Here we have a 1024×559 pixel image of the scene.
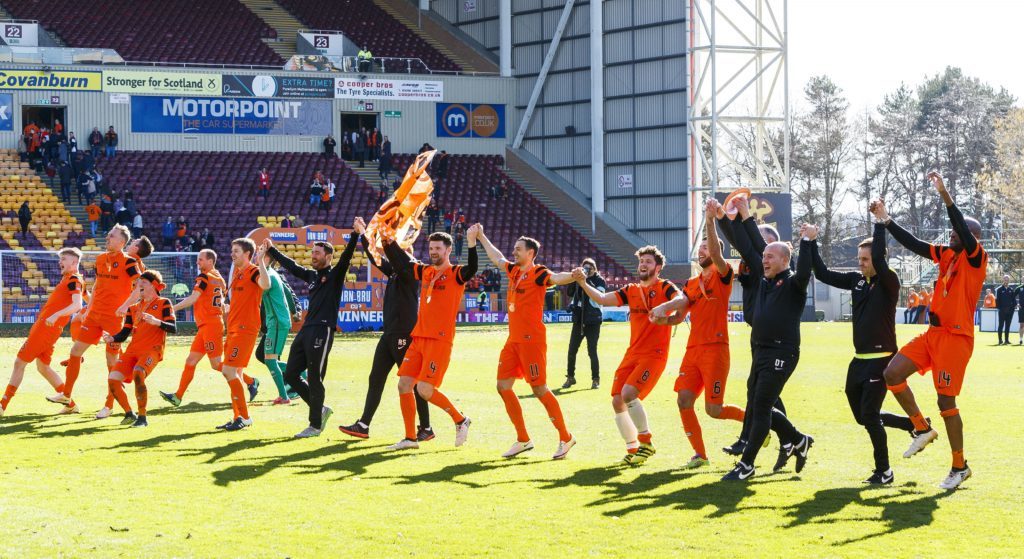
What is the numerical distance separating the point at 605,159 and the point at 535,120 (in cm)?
412

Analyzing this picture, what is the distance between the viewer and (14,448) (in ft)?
39.8

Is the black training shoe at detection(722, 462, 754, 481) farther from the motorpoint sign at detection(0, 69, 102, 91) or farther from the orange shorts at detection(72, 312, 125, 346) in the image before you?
the motorpoint sign at detection(0, 69, 102, 91)


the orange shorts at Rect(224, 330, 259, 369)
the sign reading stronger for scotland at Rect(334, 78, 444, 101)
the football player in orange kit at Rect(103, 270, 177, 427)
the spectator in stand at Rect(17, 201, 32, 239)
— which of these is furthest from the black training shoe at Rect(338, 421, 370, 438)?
the sign reading stronger for scotland at Rect(334, 78, 444, 101)

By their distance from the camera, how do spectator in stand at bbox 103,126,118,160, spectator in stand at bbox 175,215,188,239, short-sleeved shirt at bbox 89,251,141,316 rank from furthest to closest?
spectator in stand at bbox 103,126,118,160, spectator in stand at bbox 175,215,188,239, short-sleeved shirt at bbox 89,251,141,316

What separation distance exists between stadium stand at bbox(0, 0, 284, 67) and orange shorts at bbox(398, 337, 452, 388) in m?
41.5

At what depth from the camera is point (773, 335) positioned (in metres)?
10.2

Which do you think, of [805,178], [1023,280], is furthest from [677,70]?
[805,178]

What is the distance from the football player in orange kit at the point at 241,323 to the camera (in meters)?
13.6

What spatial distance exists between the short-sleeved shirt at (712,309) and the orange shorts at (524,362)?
160 centimetres

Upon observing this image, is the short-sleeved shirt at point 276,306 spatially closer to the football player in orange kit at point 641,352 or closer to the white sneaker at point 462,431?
the white sneaker at point 462,431

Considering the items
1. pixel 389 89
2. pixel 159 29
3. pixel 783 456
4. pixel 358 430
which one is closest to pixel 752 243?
pixel 783 456

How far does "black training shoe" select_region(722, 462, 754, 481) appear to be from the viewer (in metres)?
10.2

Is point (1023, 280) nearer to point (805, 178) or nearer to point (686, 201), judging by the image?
point (686, 201)

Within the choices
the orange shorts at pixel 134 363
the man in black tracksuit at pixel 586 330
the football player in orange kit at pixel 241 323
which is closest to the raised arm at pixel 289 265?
the football player in orange kit at pixel 241 323
